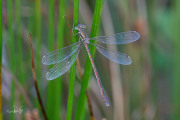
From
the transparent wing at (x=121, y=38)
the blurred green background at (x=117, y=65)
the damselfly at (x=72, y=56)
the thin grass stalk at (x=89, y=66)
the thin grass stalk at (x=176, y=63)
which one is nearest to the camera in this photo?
the thin grass stalk at (x=89, y=66)

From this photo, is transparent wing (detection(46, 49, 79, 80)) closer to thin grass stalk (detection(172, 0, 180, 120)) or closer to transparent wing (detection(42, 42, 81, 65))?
transparent wing (detection(42, 42, 81, 65))

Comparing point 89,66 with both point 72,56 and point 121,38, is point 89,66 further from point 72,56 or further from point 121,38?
point 121,38

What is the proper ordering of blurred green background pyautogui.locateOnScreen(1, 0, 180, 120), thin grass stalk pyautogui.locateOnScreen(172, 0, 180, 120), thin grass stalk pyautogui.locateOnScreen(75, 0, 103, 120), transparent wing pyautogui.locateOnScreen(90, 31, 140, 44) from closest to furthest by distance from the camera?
thin grass stalk pyautogui.locateOnScreen(75, 0, 103, 120) < transparent wing pyautogui.locateOnScreen(90, 31, 140, 44) < thin grass stalk pyautogui.locateOnScreen(172, 0, 180, 120) < blurred green background pyautogui.locateOnScreen(1, 0, 180, 120)

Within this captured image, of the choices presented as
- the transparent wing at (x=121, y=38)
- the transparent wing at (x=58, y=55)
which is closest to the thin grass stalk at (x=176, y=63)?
the transparent wing at (x=121, y=38)

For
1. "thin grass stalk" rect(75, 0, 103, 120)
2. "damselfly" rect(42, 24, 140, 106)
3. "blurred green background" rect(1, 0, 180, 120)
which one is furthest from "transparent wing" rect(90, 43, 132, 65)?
"thin grass stalk" rect(75, 0, 103, 120)

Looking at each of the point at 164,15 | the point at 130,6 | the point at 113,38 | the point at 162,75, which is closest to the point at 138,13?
the point at 130,6

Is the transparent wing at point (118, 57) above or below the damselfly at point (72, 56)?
below

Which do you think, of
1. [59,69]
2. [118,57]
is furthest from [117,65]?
[59,69]

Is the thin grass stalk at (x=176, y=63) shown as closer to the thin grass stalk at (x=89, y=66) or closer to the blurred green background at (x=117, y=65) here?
the blurred green background at (x=117, y=65)

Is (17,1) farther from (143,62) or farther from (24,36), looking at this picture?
(143,62)

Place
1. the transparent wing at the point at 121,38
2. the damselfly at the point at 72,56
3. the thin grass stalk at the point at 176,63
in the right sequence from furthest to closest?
the thin grass stalk at the point at 176,63 < the transparent wing at the point at 121,38 < the damselfly at the point at 72,56

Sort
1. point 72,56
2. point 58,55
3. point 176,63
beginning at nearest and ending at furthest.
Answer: point 72,56
point 58,55
point 176,63
